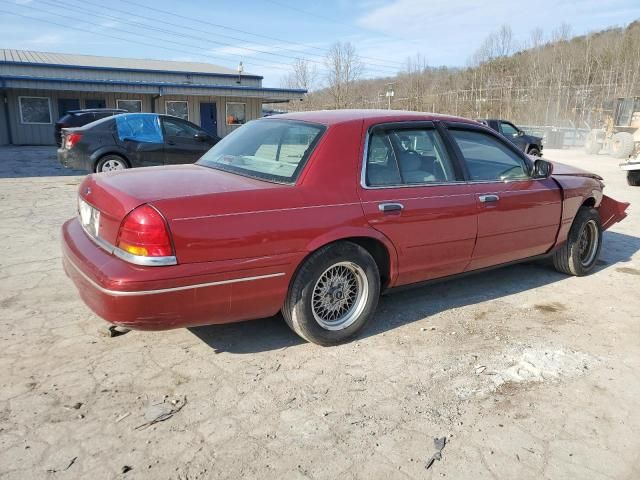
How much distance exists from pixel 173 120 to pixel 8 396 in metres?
8.68

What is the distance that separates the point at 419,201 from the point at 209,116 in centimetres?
2464

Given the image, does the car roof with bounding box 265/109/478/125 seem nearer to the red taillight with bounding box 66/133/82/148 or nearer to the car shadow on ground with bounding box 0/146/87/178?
the red taillight with bounding box 66/133/82/148

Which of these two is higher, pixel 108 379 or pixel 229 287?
pixel 229 287

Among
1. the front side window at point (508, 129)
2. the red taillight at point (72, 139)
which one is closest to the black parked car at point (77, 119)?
the red taillight at point (72, 139)

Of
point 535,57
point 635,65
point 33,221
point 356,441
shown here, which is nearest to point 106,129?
point 33,221

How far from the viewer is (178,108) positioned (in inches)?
1024

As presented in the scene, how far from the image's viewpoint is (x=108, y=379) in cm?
307

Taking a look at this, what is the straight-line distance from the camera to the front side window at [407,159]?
144 inches

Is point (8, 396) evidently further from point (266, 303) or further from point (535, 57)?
point (535, 57)

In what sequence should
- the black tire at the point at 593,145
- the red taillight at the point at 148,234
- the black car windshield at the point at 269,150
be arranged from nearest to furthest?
the red taillight at the point at 148,234, the black car windshield at the point at 269,150, the black tire at the point at 593,145

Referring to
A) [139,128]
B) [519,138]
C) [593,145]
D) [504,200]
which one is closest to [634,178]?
[519,138]

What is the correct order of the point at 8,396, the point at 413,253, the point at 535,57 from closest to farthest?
the point at 8,396
the point at 413,253
the point at 535,57

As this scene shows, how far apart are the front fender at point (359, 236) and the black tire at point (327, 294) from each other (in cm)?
8

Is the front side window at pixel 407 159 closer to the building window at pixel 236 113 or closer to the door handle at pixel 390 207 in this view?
the door handle at pixel 390 207
